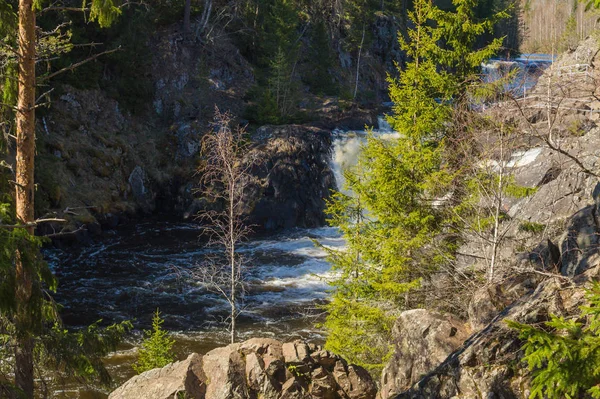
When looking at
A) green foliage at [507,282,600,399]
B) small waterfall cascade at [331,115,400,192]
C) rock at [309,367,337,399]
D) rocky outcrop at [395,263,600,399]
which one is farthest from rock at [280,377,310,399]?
small waterfall cascade at [331,115,400,192]

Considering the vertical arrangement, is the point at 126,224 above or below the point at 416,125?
below

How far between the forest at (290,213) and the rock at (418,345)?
38 mm

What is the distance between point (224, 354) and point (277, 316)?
30.3ft

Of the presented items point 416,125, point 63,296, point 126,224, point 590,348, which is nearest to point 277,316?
point 63,296

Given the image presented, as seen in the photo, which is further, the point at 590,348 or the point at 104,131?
the point at 104,131

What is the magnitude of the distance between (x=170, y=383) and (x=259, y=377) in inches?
56.9

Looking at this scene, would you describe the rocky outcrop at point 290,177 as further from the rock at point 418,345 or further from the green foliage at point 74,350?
the green foliage at point 74,350

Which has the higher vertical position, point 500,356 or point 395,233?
point 395,233

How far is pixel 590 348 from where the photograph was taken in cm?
417

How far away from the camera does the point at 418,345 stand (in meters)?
9.05

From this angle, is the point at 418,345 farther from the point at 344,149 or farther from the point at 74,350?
the point at 344,149

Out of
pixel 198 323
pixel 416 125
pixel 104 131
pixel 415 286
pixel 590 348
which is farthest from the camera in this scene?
pixel 104 131

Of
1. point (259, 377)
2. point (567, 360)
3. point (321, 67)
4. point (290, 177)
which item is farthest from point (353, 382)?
point (321, 67)

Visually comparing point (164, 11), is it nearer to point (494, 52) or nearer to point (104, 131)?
point (104, 131)
